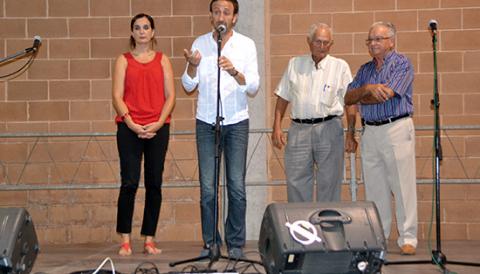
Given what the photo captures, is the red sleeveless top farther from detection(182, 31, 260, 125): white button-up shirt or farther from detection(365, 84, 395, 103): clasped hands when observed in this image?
detection(365, 84, 395, 103): clasped hands

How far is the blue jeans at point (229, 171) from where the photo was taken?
5.11 metres

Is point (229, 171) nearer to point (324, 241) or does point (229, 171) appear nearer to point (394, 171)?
point (394, 171)

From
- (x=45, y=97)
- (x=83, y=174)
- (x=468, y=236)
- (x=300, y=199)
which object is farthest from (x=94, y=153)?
(x=468, y=236)

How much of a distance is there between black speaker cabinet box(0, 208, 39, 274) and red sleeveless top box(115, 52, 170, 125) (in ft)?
4.83

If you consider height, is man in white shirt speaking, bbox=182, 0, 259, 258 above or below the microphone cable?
below

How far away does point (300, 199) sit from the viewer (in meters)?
5.32

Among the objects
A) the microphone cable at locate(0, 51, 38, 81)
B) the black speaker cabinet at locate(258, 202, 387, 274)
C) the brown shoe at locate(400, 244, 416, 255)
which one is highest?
the microphone cable at locate(0, 51, 38, 81)

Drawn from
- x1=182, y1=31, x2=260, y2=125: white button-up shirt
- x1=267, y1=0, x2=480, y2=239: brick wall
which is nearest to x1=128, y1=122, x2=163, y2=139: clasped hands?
x1=182, y1=31, x2=260, y2=125: white button-up shirt

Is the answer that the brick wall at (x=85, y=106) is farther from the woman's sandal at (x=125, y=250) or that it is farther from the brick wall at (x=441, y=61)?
the woman's sandal at (x=125, y=250)

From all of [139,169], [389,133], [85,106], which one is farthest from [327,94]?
[85,106]

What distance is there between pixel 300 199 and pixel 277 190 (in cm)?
130

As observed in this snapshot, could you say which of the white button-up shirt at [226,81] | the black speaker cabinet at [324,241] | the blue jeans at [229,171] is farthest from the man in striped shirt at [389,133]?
the black speaker cabinet at [324,241]

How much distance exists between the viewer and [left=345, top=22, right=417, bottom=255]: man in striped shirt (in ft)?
17.4

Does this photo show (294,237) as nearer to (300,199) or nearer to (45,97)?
(300,199)
